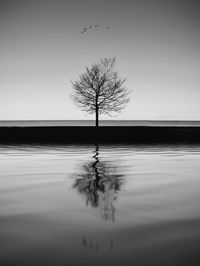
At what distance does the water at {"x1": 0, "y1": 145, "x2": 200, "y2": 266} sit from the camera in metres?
3.84

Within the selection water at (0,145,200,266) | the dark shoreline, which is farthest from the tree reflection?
the dark shoreline

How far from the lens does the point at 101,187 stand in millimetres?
8266

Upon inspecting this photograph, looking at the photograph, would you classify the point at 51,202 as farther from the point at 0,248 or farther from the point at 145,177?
the point at 145,177

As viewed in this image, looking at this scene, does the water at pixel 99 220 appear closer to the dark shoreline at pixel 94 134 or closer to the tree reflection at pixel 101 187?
the tree reflection at pixel 101 187

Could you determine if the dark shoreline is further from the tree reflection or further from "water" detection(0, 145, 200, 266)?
"water" detection(0, 145, 200, 266)

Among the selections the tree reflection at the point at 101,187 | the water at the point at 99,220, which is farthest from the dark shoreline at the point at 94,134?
the water at the point at 99,220

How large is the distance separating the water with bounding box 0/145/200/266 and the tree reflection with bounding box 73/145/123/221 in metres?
0.02

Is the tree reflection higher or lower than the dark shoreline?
lower

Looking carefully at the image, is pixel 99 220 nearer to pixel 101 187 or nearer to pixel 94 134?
pixel 101 187

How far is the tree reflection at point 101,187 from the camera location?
6172mm

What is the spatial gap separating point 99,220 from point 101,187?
301 cm

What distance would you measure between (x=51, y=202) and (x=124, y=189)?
227 cm

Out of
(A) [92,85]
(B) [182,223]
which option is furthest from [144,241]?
(A) [92,85]

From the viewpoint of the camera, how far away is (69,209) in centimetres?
605
